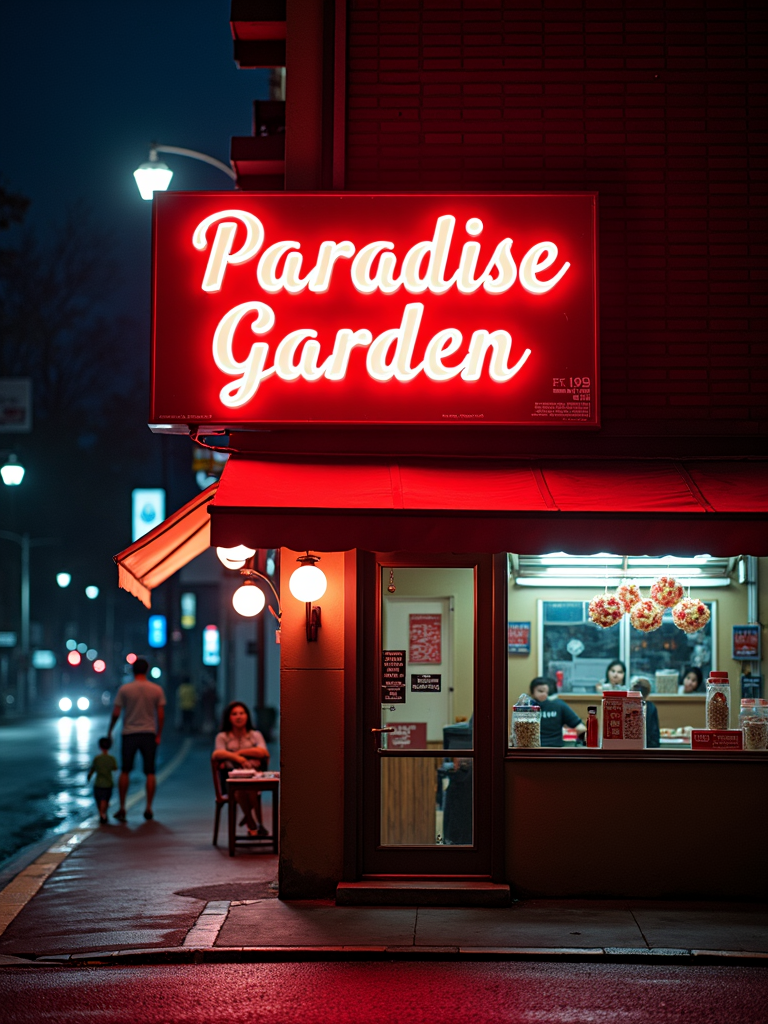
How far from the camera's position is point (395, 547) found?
853cm

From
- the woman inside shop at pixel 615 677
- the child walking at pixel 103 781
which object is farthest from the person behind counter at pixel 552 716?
the child walking at pixel 103 781

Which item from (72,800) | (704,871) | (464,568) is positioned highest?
(464,568)

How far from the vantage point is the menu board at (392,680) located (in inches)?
384

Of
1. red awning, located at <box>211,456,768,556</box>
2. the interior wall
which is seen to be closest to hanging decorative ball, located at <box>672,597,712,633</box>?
red awning, located at <box>211,456,768,556</box>

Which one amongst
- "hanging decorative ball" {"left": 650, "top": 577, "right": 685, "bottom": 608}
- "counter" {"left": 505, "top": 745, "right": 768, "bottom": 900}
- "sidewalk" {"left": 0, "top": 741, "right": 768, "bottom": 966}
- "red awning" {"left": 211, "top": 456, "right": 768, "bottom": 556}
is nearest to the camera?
"sidewalk" {"left": 0, "top": 741, "right": 768, "bottom": 966}

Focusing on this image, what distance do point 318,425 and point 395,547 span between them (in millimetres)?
1830

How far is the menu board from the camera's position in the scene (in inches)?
384

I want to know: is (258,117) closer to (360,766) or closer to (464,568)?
(464,568)

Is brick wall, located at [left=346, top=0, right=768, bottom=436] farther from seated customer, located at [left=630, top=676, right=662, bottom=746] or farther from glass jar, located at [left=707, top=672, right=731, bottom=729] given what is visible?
seated customer, located at [left=630, top=676, right=662, bottom=746]

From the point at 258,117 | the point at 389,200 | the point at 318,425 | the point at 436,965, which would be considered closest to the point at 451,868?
the point at 436,965

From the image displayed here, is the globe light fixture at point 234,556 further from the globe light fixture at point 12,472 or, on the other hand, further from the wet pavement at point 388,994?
the globe light fixture at point 12,472

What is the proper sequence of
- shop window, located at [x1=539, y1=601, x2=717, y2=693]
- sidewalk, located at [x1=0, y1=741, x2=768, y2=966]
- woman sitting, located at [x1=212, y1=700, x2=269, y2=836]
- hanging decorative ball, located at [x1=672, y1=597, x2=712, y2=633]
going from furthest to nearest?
woman sitting, located at [x1=212, y1=700, x2=269, y2=836], shop window, located at [x1=539, y1=601, x2=717, y2=693], hanging decorative ball, located at [x1=672, y1=597, x2=712, y2=633], sidewalk, located at [x1=0, y1=741, x2=768, y2=966]

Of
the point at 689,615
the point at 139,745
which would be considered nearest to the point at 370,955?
the point at 689,615

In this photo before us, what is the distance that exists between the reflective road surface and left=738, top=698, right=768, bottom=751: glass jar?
8.28 m
